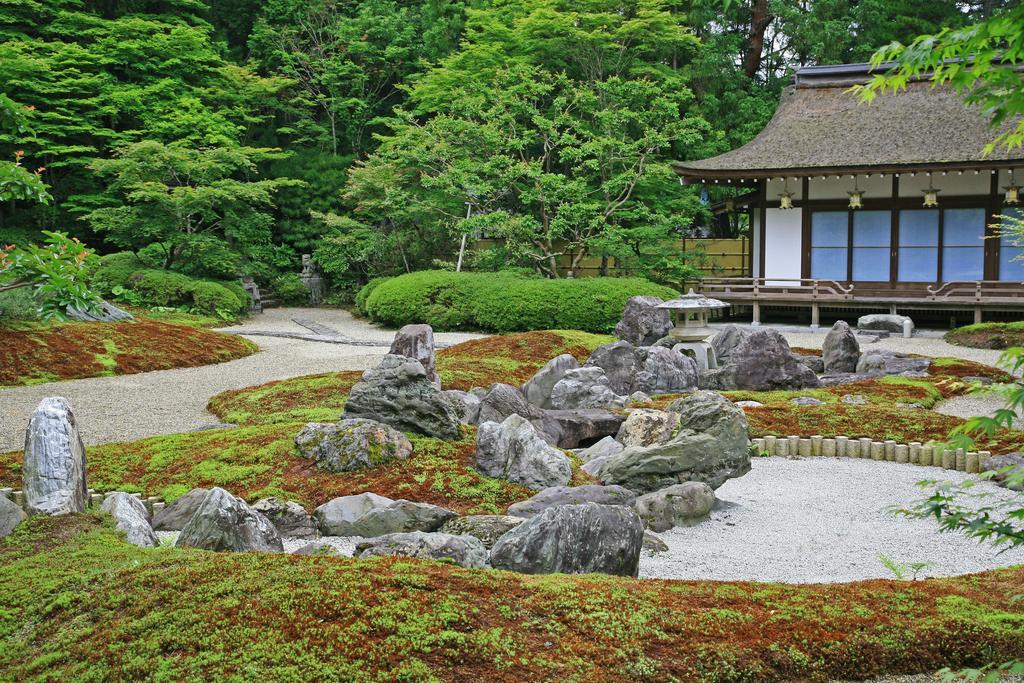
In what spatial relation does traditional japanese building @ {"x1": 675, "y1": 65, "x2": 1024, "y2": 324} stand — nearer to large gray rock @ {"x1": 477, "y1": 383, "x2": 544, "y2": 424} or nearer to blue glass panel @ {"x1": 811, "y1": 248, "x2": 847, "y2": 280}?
blue glass panel @ {"x1": 811, "y1": 248, "x2": 847, "y2": 280}

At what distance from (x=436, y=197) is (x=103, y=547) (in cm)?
1942

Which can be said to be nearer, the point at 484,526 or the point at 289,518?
the point at 484,526

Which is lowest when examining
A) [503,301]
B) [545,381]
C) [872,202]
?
[545,381]

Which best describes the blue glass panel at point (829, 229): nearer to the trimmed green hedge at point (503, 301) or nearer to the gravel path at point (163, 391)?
the trimmed green hedge at point (503, 301)

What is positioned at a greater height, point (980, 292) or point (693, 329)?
point (980, 292)

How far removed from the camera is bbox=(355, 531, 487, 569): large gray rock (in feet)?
16.3

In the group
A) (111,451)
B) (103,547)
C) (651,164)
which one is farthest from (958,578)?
(651,164)

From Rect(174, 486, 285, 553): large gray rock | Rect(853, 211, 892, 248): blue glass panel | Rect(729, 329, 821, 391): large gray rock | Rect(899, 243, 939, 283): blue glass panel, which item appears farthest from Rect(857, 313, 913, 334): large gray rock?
Rect(174, 486, 285, 553): large gray rock

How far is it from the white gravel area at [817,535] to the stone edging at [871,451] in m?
0.16

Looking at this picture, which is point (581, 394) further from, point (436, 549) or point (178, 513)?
point (436, 549)

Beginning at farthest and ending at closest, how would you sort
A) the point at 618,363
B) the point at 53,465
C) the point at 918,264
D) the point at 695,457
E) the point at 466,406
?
1. the point at 918,264
2. the point at 618,363
3. the point at 466,406
4. the point at 695,457
5. the point at 53,465

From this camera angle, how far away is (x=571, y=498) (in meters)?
6.49

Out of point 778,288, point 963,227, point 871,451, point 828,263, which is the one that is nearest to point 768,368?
point 871,451

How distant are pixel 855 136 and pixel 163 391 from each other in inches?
638
